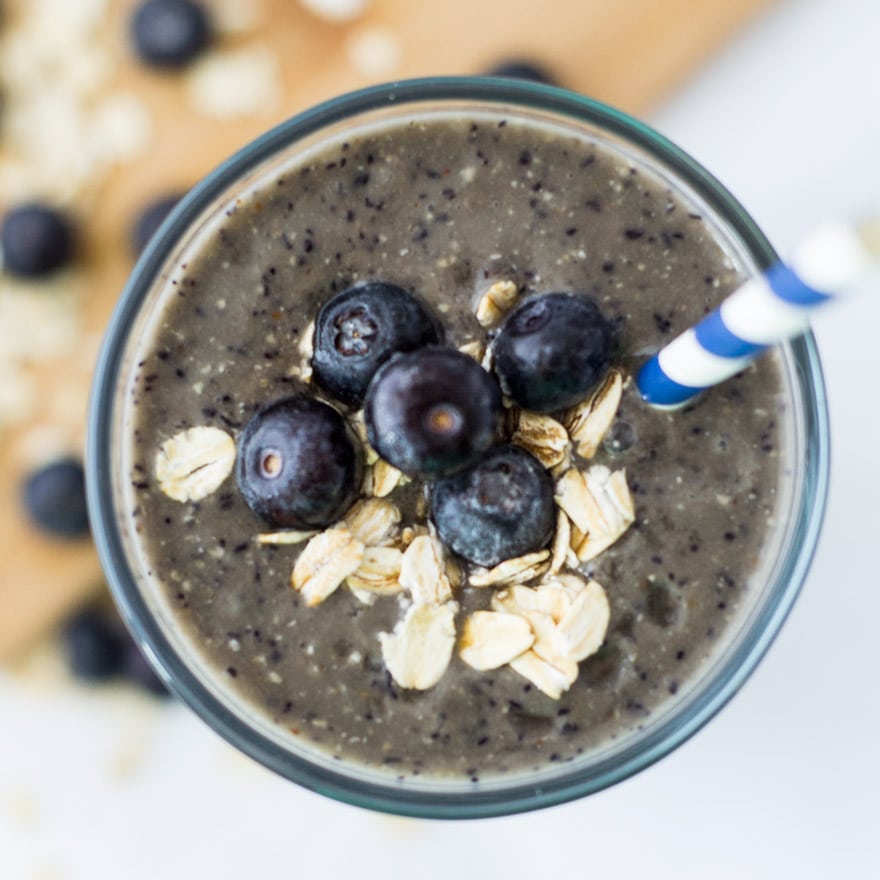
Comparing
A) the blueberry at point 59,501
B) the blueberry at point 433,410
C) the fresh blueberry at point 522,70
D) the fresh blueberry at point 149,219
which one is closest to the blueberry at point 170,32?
the fresh blueberry at point 149,219

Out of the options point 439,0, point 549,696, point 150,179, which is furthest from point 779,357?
point 150,179

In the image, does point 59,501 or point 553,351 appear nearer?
point 553,351

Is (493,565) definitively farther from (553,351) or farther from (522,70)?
(522,70)

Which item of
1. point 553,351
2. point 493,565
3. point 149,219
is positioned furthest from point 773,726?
point 149,219

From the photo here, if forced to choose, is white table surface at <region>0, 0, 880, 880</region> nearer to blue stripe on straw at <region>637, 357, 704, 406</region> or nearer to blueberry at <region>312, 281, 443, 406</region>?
blue stripe on straw at <region>637, 357, 704, 406</region>

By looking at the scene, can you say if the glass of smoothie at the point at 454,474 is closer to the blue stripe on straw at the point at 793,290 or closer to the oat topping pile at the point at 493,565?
the oat topping pile at the point at 493,565
